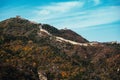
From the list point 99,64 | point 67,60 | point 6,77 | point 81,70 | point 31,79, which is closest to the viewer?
point 6,77

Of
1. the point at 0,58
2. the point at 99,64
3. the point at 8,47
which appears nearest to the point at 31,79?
the point at 0,58

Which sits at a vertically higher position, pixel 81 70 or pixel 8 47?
pixel 8 47

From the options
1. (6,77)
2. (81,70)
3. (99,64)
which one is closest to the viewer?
(6,77)

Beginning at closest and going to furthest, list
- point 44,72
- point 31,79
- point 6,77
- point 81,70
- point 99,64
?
point 6,77
point 31,79
point 44,72
point 81,70
point 99,64

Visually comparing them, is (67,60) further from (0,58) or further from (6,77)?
(6,77)

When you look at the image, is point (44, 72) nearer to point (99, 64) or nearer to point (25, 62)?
point (25, 62)

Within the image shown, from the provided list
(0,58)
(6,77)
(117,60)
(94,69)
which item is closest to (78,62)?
(94,69)

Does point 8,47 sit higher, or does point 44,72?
point 8,47

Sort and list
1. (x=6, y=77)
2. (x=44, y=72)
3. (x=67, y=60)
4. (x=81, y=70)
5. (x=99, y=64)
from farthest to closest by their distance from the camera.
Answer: (x=99, y=64) < (x=67, y=60) < (x=81, y=70) < (x=44, y=72) < (x=6, y=77)

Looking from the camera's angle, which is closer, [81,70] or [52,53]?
[81,70]
